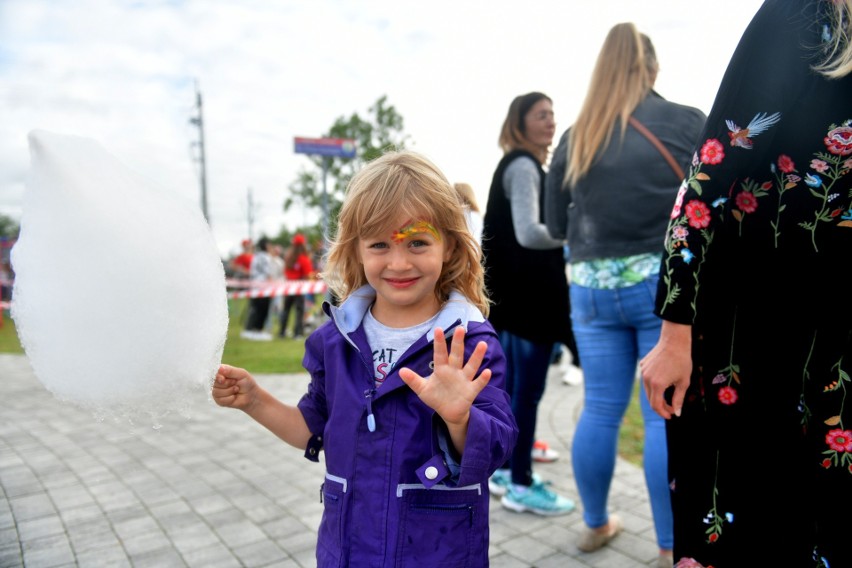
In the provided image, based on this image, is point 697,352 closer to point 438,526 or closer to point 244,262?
point 438,526

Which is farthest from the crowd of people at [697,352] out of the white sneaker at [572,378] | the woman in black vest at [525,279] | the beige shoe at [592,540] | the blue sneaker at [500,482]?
the white sneaker at [572,378]

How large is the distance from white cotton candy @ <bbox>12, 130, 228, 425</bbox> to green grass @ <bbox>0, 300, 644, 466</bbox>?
2597 mm

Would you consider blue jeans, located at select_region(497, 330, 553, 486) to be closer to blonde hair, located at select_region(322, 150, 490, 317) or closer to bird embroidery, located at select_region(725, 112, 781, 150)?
blonde hair, located at select_region(322, 150, 490, 317)

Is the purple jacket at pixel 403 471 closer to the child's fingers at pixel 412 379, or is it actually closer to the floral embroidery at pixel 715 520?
the child's fingers at pixel 412 379

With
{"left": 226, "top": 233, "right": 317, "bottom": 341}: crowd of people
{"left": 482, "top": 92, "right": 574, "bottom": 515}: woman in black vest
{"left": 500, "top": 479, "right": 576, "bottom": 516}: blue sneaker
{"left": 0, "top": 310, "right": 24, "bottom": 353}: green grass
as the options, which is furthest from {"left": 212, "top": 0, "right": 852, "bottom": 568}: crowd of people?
{"left": 226, "top": 233, "right": 317, "bottom": 341}: crowd of people

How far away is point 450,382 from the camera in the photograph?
1243mm

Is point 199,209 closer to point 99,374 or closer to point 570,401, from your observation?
point 99,374

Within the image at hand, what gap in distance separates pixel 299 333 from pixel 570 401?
7.04m

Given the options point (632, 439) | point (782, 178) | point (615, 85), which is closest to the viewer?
point (782, 178)

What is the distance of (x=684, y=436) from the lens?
4.91 feet

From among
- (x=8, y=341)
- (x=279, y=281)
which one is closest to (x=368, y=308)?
(x=279, y=281)

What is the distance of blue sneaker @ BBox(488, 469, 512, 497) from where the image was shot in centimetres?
324

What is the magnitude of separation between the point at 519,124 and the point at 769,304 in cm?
199

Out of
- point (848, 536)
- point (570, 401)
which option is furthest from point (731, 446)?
point (570, 401)
